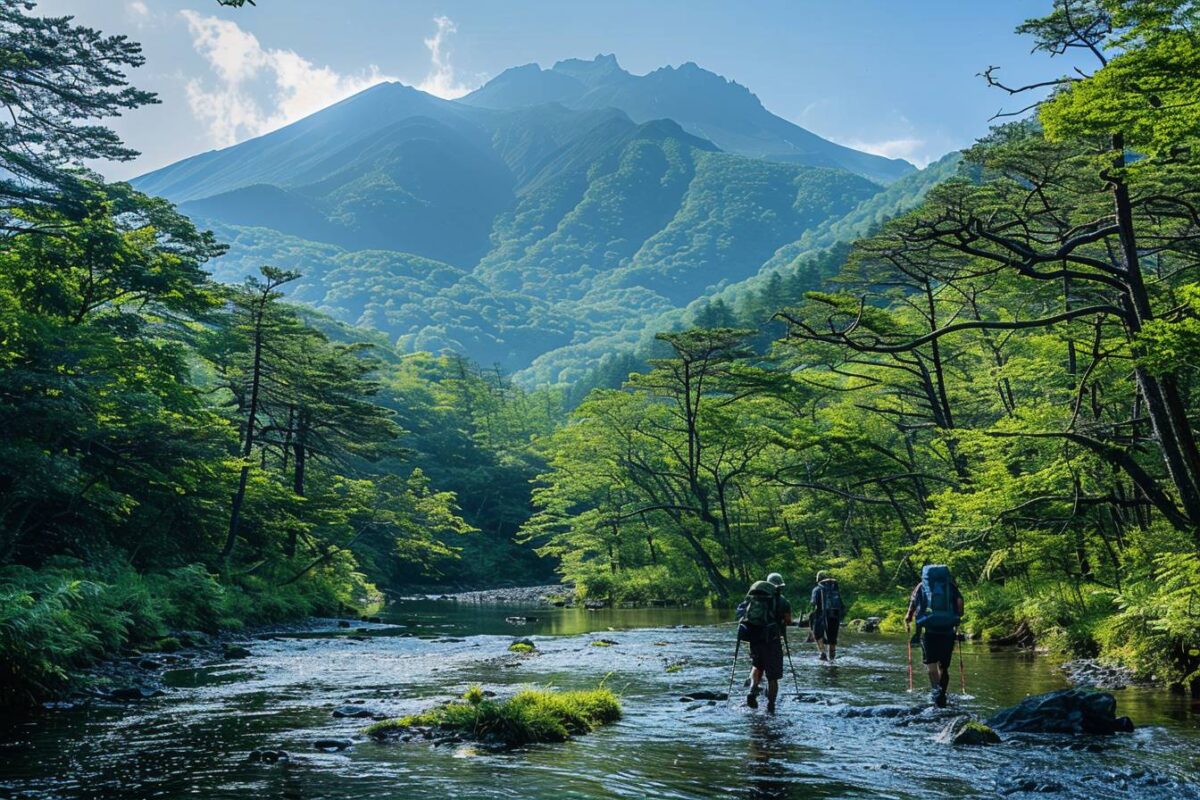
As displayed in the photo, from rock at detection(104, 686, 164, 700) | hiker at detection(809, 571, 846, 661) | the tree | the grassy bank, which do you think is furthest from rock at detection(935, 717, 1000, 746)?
the tree

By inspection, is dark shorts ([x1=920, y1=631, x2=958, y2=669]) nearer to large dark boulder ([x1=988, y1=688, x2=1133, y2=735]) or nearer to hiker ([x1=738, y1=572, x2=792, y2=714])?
large dark boulder ([x1=988, y1=688, x2=1133, y2=735])

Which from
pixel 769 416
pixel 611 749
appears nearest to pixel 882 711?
pixel 611 749

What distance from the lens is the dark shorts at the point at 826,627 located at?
18.8m

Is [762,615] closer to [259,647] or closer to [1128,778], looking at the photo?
[1128,778]

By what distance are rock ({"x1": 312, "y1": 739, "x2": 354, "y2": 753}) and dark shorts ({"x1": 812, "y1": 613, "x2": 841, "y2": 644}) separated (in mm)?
11514

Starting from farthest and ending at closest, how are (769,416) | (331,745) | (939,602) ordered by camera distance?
1. (769,416)
2. (939,602)
3. (331,745)

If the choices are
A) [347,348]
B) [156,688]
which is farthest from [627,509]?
[156,688]

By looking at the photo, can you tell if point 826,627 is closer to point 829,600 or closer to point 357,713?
point 829,600

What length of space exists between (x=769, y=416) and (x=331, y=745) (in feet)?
113

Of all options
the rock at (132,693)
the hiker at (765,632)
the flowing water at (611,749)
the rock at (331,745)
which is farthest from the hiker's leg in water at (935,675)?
the rock at (132,693)

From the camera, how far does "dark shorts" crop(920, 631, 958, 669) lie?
42.3 feet

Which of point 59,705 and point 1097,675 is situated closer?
point 59,705

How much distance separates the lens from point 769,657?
12.8m

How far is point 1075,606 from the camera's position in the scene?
1847 cm
